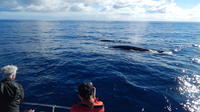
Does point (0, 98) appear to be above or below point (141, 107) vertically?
above

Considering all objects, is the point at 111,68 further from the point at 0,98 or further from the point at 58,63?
the point at 0,98

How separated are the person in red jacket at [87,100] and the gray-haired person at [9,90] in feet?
7.72

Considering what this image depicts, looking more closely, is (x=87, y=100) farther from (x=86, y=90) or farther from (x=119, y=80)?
(x=119, y=80)

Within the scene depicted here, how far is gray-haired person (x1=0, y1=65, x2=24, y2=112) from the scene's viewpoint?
5.89 meters

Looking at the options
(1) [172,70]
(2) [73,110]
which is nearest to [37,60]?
Answer: (1) [172,70]

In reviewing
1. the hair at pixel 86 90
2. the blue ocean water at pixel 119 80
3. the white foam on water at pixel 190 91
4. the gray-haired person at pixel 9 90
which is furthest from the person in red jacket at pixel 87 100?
the white foam on water at pixel 190 91

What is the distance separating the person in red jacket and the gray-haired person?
2353 mm

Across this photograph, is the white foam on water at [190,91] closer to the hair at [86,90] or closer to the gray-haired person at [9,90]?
the hair at [86,90]

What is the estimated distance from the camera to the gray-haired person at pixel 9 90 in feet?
19.3

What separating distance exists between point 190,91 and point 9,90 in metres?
13.2

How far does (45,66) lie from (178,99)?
14301 mm

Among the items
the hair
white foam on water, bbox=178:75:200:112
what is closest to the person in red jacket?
the hair

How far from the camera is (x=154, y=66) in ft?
71.8

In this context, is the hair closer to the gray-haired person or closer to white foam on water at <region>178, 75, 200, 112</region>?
the gray-haired person
